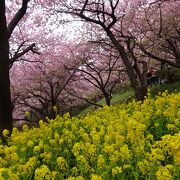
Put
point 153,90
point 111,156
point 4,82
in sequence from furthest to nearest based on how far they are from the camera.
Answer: point 153,90 < point 4,82 < point 111,156

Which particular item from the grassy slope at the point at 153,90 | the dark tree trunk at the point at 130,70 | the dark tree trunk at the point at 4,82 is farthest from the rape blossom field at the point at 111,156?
the grassy slope at the point at 153,90

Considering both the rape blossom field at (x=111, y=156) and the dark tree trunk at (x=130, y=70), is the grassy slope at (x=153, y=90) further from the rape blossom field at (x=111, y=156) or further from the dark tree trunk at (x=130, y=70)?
the rape blossom field at (x=111, y=156)

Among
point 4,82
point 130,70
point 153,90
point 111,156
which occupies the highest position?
point 153,90

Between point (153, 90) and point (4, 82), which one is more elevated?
point (153, 90)

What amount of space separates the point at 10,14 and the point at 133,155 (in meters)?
18.1

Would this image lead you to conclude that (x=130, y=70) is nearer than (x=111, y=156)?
No

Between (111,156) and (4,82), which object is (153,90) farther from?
(111,156)

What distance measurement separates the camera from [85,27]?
74.3ft

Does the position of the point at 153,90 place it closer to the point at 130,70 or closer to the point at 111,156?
the point at 130,70

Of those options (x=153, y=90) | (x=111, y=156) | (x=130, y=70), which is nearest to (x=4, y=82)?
(x=111, y=156)

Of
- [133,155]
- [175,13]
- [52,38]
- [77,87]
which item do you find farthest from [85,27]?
[133,155]

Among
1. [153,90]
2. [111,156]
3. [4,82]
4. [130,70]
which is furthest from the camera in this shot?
[153,90]

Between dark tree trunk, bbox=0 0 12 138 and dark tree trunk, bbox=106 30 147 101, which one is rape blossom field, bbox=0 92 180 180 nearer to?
dark tree trunk, bbox=0 0 12 138

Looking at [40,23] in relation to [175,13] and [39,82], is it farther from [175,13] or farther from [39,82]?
[175,13]
